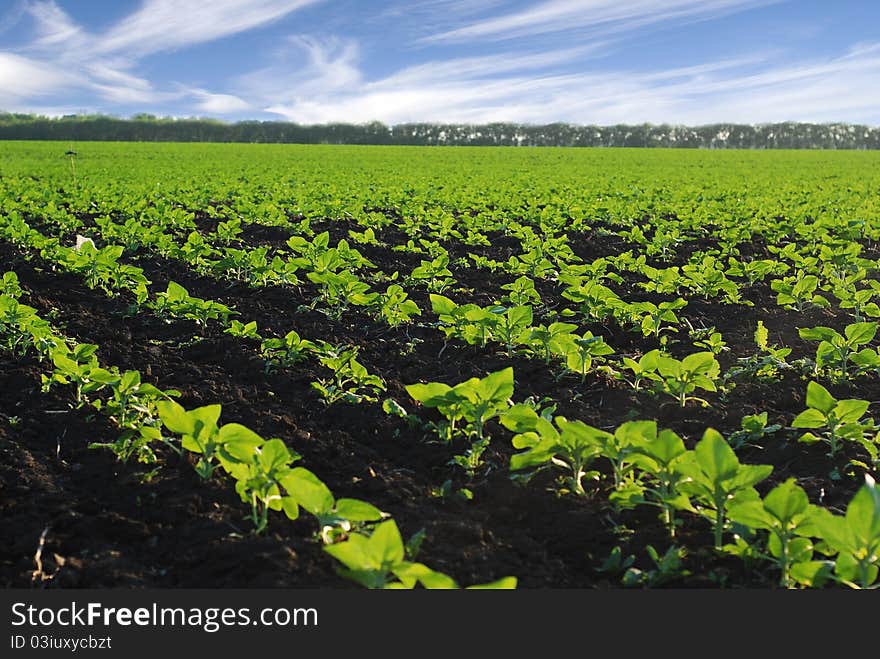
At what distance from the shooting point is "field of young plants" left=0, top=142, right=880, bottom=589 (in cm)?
248

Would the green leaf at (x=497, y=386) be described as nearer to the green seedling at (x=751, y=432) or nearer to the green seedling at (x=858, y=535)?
the green seedling at (x=751, y=432)

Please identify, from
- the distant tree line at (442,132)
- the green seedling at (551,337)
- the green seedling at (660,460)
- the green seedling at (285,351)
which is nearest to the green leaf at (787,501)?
the green seedling at (660,460)

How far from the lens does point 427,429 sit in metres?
3.70

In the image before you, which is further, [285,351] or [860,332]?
[285,351]

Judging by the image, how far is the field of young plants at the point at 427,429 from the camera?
248 centimetres

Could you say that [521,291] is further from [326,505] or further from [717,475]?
[326,505]

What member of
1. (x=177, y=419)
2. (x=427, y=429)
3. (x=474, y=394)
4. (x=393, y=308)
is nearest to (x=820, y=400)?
(x=474, y=394)

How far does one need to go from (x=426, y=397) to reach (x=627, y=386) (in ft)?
5.60

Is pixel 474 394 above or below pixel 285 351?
above

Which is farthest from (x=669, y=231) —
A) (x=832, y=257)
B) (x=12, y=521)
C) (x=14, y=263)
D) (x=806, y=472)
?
(x=12, y=521)

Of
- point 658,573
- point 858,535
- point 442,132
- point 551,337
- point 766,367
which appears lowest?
point 658,573

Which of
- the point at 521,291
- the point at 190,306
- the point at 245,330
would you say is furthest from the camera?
the point at 521,291

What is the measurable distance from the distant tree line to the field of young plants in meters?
84.9

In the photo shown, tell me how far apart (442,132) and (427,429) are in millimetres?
97943
